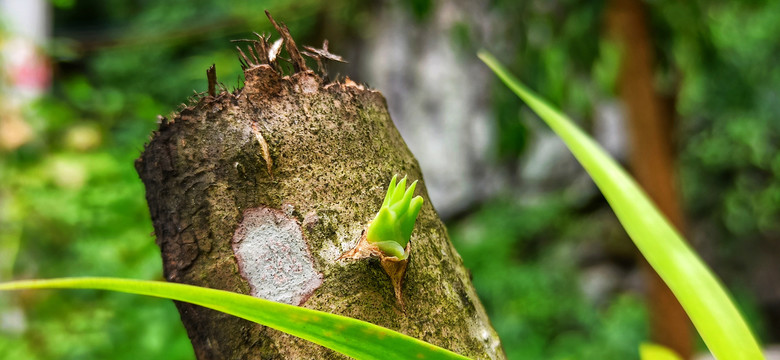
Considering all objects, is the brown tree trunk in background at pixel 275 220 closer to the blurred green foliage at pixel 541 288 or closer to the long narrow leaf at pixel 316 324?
the long narrow leaf at pixel 316 324

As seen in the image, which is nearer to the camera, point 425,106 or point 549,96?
point 549,96

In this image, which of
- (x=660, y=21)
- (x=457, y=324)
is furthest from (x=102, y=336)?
(x=660, y=21)

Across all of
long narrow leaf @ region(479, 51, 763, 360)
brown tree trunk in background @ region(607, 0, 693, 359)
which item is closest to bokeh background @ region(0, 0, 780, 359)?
brown tree trunk in background @ region(607, 0, 693, 359)

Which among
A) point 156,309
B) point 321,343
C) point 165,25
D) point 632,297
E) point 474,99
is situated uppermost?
point 165,25

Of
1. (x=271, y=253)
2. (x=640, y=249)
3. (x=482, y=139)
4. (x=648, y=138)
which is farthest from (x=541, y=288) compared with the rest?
(x=271, y=253)

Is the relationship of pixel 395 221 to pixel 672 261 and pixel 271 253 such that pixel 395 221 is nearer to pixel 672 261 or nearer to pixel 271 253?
pixel 271 253

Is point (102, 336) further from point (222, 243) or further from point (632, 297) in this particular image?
point (632, 297)

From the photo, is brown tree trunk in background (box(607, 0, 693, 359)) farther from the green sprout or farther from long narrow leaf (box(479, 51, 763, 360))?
the green sprout
